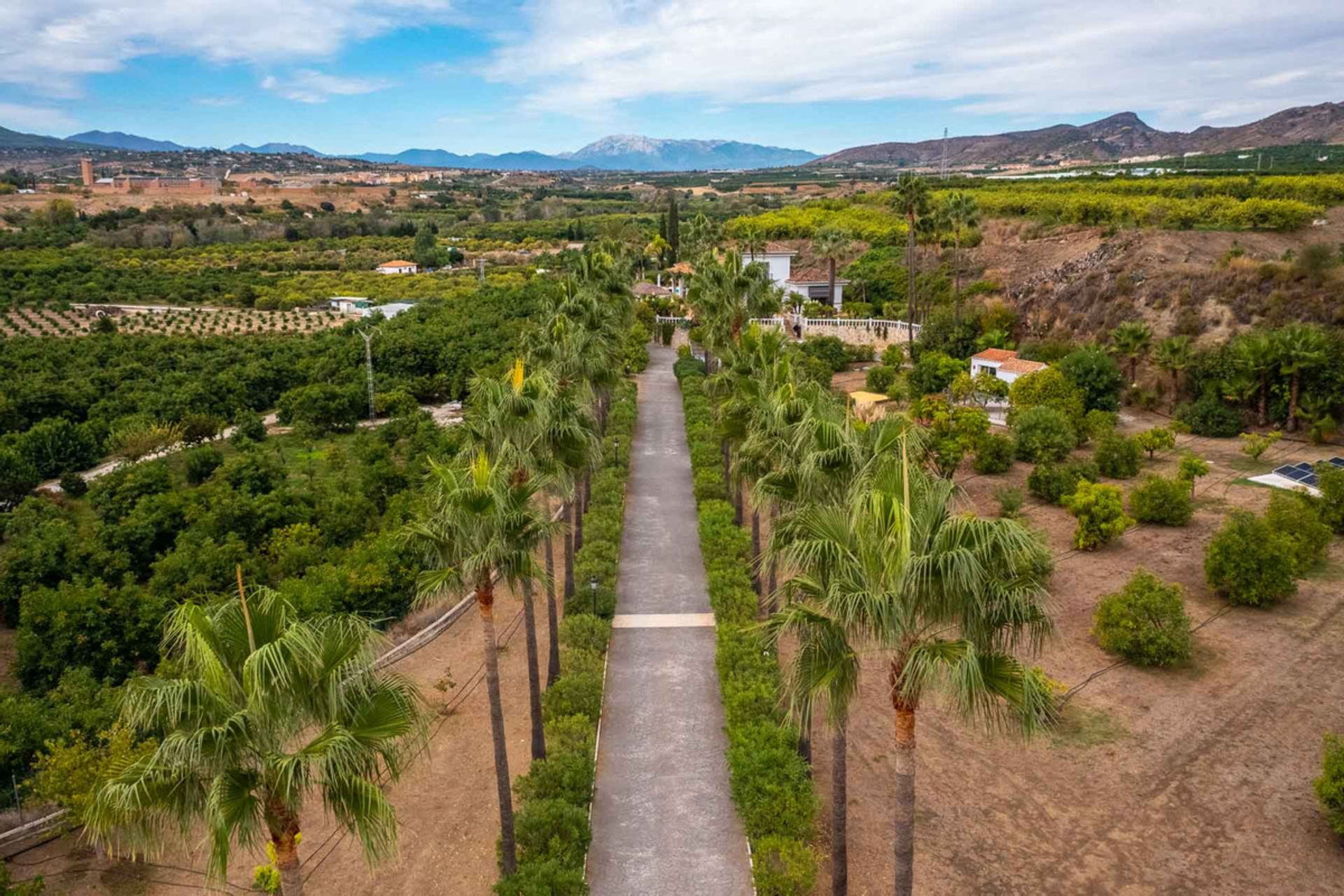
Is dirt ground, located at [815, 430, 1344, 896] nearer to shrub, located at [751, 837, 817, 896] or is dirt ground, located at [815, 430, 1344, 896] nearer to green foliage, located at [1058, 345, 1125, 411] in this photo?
shrub, located at [751, 837, 817, 896]

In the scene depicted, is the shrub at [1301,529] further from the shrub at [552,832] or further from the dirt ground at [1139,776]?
the shrub at [552,832]

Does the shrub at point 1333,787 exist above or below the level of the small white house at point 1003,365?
below

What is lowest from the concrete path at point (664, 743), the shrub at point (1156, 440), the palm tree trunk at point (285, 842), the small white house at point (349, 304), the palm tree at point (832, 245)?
the concrete path at point (664, 743)

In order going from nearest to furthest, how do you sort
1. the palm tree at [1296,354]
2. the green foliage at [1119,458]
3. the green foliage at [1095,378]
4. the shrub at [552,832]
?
the shrub at [552,832] < the green foliage at [1119,458] < the palm tree at [1296,354] < the green foliage at [1095,378]

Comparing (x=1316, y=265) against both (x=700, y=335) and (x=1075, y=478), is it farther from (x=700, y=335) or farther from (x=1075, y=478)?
(x=700, y=335)

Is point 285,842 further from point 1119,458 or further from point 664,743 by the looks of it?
point 1119,458

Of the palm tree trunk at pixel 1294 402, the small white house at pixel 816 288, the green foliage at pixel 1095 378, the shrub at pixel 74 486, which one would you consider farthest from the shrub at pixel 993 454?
the shrub at pixel 74 486

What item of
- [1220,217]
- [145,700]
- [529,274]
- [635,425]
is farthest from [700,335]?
[529,274]
